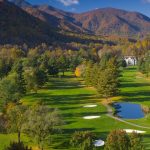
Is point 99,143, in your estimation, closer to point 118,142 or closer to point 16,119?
point 16,119

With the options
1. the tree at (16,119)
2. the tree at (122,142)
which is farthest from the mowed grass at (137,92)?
the tree at (122,142)

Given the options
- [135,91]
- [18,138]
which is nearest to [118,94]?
[135,91]

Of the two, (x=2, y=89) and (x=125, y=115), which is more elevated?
(x=2, y=89)

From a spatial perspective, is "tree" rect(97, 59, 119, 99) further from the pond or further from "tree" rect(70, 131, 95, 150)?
"tree" rect(70, 131, 95, 150)

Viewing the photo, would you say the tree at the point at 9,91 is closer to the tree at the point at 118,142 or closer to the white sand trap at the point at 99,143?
the white sand trap at the point at 99,143

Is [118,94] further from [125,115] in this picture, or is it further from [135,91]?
[125,115]

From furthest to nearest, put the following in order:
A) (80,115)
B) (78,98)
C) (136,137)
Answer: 1. (78,98)
2. (80,115)
3. (136,137)

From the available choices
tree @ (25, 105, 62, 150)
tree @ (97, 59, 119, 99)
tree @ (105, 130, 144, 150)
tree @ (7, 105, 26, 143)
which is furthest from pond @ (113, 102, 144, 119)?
tree @ (105, 130, 144, 150)

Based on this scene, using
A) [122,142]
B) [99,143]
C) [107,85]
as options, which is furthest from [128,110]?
[122,142]

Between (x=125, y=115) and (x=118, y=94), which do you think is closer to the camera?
(x=125, y=115)
